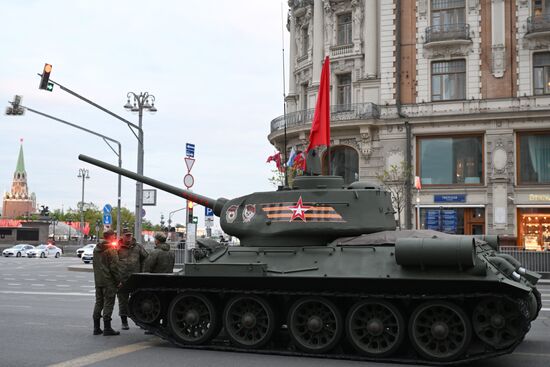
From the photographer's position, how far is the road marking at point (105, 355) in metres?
9.15

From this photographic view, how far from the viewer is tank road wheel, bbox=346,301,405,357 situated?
9.38m

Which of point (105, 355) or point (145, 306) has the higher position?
point (145, 306)

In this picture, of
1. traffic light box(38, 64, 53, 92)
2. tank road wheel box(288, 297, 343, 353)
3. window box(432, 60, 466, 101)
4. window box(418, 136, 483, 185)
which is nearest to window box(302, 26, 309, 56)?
window box(432, 60, 466, 101)

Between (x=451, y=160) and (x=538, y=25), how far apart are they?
7287 mm

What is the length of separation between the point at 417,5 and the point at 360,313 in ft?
90.0

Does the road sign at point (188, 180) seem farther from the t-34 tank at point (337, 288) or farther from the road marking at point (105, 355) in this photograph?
the road marking at point (105, 355)

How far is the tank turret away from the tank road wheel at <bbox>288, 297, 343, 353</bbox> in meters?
1.22

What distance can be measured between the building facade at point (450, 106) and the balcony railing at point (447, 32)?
52mm

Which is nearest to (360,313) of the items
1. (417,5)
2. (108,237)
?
(108,237)

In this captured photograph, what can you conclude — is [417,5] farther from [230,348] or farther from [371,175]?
[230,348]

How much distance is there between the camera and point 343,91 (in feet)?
119

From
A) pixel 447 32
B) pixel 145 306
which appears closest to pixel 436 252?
pixel 145 306

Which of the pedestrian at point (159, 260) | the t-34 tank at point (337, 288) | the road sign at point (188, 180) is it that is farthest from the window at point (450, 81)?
the pedestrian at point (159, 260)

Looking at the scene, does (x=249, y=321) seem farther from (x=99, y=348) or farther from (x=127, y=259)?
(x=127, y=259)
